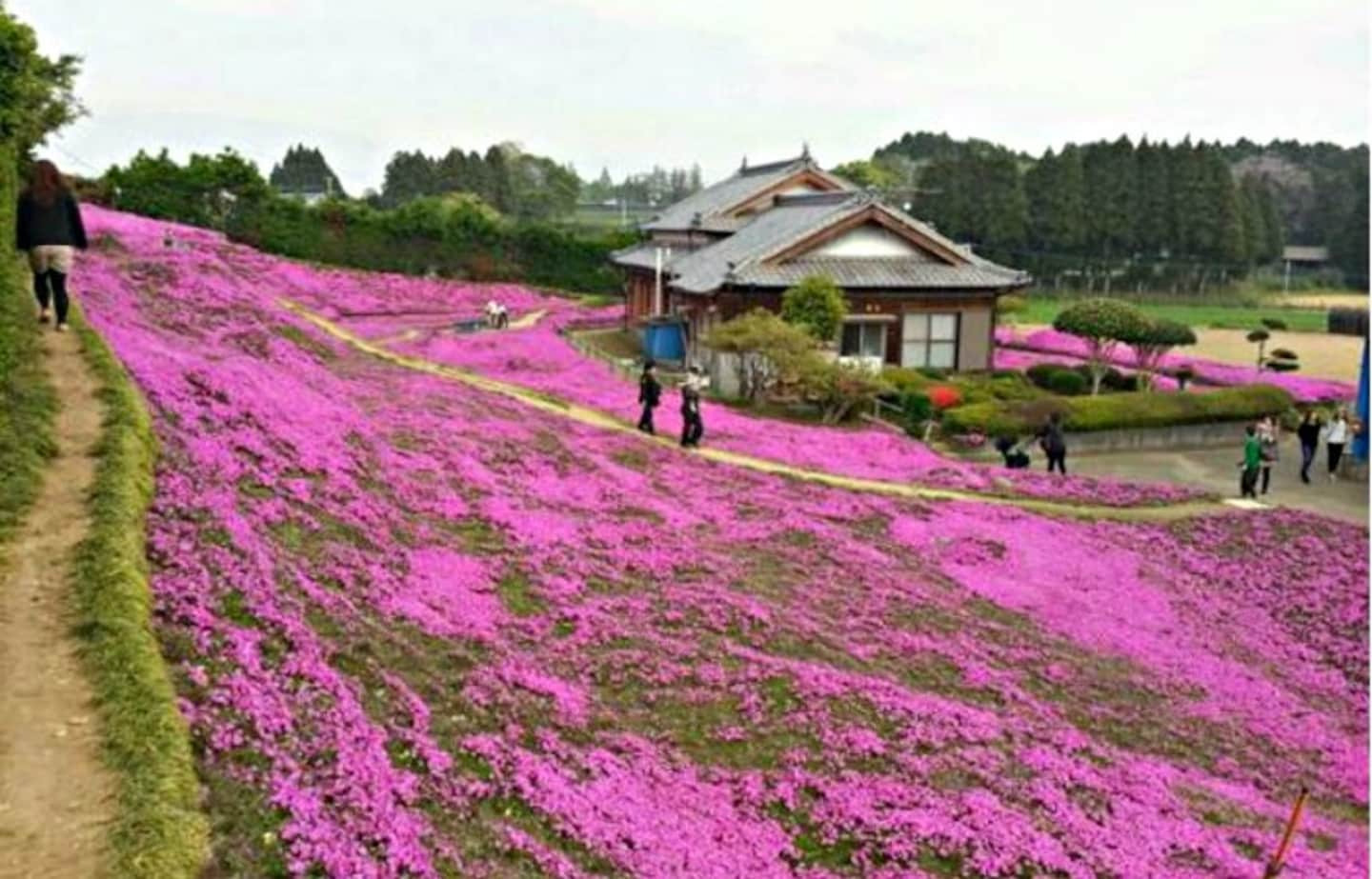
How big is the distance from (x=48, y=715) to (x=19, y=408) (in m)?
6.61

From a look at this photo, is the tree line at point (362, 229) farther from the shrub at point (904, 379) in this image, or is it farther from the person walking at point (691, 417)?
the person walking at point (691, 417)

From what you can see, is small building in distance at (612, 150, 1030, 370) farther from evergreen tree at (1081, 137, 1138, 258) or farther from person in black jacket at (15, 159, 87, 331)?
evergreen tree at (1081, 137, 1138, 258)

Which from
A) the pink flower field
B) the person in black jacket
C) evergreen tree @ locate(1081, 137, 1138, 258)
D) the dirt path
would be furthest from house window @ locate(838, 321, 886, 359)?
evergreen tree @ locate(1081, 137, 1138, 258)

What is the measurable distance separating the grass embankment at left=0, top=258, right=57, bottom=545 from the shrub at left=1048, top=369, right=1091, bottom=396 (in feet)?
124

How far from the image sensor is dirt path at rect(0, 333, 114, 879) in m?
7.95

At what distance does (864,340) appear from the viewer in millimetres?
47938

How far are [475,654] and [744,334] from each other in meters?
26.0

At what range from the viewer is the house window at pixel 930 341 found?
48562 millimetres

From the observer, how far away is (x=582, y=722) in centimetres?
1267

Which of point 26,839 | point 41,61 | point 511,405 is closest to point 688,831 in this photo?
point 26,839

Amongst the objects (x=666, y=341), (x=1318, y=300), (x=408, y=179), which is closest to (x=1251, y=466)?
(x=666, y=341)

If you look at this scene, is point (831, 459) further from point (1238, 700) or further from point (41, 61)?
point (41, 61)

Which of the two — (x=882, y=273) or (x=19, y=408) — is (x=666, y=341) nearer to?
(x=882, y=273)

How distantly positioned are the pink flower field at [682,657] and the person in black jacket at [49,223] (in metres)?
2.13
